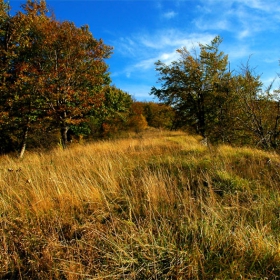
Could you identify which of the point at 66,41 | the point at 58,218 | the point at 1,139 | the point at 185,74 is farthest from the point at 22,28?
the point at 58,218

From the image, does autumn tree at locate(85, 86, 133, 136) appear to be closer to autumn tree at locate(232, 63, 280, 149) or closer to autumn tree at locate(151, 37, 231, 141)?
autumn tree at locate(151, 37, 231, 141)

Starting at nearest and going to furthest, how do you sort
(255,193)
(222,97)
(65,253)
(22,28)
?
(65,253) < (255,193) < (22,28) < (222,97)

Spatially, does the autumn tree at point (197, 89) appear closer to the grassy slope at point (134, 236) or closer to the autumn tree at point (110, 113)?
the autumn tree at point (110, 113)

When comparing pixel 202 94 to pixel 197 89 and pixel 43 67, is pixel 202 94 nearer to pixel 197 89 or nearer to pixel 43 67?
pixel 197 89

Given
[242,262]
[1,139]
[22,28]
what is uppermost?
[22,28]

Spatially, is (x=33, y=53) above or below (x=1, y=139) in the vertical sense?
above

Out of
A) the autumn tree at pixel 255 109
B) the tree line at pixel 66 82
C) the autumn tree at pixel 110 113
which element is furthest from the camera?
the autumn tree at pixel 110 113

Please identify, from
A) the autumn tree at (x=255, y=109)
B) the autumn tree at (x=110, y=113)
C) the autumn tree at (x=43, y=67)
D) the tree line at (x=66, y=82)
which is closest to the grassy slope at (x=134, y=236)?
the autumn tree at (x=255, y=109)

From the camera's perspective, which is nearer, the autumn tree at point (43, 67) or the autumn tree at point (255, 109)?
the autumn tree at point (255, 109)

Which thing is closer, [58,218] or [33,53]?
[58,218]

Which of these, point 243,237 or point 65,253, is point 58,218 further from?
point 243,237

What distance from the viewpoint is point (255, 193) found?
3152 mm

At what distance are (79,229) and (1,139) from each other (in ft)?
55.9

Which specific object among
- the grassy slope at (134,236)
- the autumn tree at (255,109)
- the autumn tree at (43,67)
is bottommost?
the grassy slope at (134,236)
